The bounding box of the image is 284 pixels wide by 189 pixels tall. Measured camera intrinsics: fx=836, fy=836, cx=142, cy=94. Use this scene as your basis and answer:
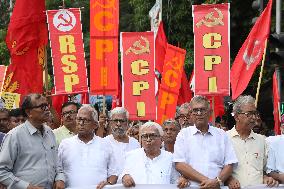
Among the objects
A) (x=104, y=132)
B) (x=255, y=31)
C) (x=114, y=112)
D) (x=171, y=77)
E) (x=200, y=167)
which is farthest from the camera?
(x=171, y=77)

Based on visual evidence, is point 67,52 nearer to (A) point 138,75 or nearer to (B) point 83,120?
(A) point 138,75

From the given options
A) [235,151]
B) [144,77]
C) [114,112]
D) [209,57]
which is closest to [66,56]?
[144,77]

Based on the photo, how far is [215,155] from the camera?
795 cm

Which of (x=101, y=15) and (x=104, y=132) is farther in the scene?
(x=101, y=15)

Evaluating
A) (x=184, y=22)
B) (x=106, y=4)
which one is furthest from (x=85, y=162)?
(x=184, y=22)

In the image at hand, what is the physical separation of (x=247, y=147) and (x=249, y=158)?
12 cm

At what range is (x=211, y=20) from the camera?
42.3 ft

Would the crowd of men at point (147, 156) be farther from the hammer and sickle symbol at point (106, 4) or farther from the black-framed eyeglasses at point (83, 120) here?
the hammer and sickle symbol at point (106, 4)

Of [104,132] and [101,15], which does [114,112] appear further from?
[101,15]

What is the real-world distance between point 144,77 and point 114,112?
153 inches

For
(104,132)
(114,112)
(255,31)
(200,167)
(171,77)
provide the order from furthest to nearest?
(171,77) < (255,31) < (104,132) < (114,112) < (200,167)

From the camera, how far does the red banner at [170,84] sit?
45.9 feet

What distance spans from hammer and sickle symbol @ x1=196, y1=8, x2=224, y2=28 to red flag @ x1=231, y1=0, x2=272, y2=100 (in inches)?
22.0

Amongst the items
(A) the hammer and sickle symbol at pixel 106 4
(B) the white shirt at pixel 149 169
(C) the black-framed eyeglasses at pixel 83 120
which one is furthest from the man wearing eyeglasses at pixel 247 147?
(A) the hammer and sickle symbol at pixel 106 4
